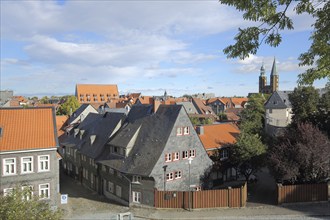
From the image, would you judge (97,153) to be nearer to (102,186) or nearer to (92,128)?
(102,186)

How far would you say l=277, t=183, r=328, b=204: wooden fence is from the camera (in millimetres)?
26344

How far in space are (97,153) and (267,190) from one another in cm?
1924

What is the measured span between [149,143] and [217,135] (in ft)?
36.3

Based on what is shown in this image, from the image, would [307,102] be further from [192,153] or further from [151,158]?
[151,158]

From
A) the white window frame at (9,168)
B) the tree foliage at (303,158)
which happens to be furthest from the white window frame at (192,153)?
the white window frame at (9,168)

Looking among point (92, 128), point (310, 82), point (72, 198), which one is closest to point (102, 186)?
point (72, 198)

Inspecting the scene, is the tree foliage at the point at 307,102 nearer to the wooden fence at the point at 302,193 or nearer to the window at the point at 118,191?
the wooden fence at the point at 302,193

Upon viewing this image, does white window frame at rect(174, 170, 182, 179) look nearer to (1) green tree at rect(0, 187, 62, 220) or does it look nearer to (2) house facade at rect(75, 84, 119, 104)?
(1) green tree at rect(0, 187, 62, 220)

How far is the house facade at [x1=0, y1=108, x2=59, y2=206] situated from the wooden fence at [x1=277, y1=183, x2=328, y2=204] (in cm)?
2057

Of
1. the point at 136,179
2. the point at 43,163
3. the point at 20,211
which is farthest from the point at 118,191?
the point at 20,211

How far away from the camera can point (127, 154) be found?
28641 mm

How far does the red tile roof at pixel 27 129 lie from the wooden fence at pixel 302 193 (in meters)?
21.1

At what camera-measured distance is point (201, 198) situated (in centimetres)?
2597

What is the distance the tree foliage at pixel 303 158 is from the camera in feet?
84.4
